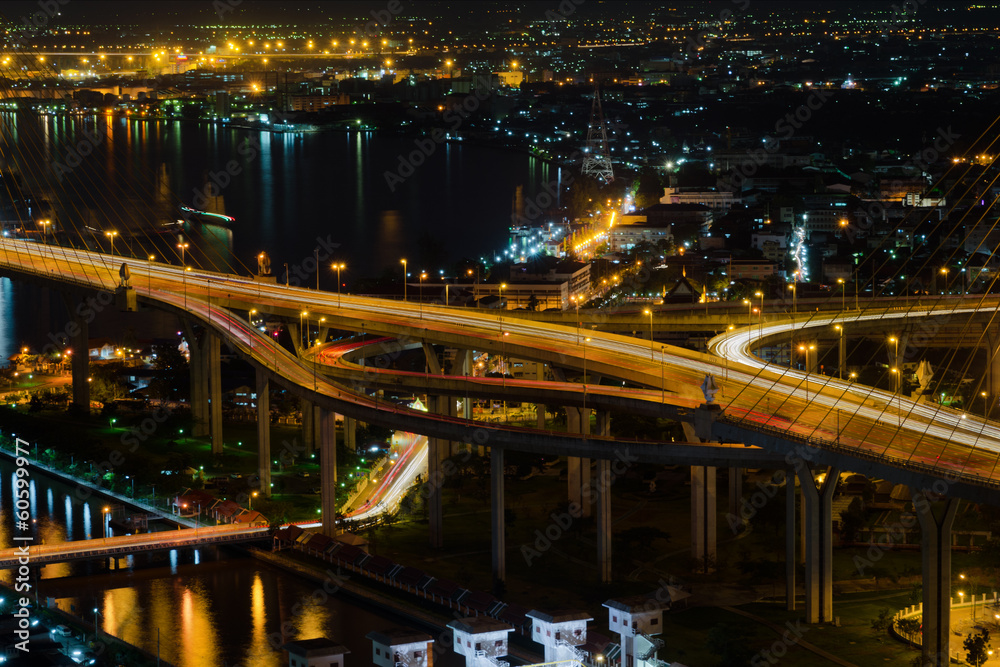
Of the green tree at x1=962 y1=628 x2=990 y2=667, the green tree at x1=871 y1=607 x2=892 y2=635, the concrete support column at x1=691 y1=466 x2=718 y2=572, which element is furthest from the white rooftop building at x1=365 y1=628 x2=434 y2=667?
the concrete support column at x1=691 y1=466 x2=718 y2=572

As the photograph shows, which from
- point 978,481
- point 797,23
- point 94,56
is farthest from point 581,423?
point 797,23

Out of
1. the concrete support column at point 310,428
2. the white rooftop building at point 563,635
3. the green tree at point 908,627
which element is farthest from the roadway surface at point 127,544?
the green tree at point 908,627

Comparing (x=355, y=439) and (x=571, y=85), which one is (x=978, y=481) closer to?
(x=355, y=439)

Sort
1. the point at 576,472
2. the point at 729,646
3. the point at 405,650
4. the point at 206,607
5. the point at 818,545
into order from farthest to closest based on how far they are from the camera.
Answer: the point at 576,472 → the point at 206,607 → the point at 818,545 → the point at 729,646 → the point at 405,650

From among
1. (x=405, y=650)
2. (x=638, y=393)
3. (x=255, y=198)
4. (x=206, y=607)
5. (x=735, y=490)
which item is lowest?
(x=206, y=607)

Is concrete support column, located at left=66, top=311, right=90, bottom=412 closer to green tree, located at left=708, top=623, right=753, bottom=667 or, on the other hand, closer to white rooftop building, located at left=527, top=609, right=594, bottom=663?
white rooftop building, located at left=527, top=609, right=594, bottom=663

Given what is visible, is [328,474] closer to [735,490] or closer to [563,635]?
[735,490]

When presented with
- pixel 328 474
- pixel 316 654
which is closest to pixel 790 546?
pixel 316 654
